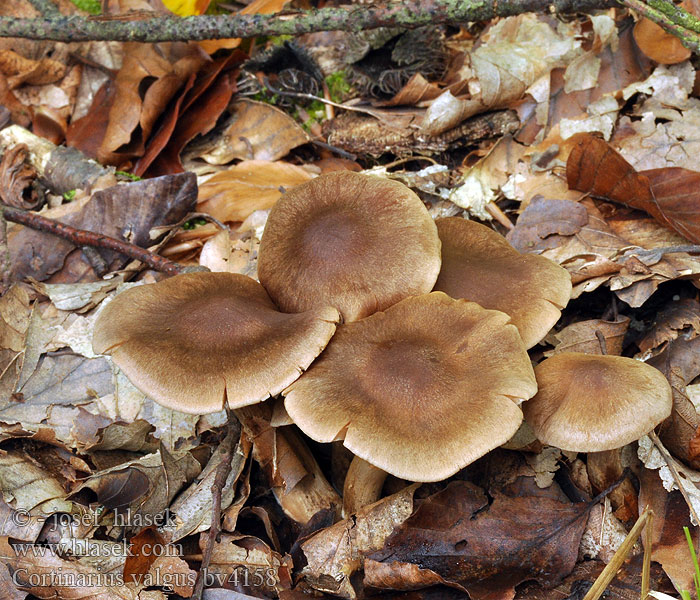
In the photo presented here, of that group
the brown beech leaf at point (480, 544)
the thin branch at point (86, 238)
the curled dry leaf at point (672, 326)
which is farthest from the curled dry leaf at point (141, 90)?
the curled dry leaf at point (672, 326)

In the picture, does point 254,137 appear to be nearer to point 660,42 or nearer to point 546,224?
point 546,224

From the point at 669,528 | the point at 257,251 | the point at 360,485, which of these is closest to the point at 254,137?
the point at 257,251

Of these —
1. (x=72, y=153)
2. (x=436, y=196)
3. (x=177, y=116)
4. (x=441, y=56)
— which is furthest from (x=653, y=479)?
(x=72, y=153)

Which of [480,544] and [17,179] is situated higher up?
[17,179]

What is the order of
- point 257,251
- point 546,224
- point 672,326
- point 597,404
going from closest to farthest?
point 597,404 → point 672,326 → point 546,224 → point 257,251

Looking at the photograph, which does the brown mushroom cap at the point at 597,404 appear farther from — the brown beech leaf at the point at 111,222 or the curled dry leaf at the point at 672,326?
the brown beech leaf at the point at 111,222

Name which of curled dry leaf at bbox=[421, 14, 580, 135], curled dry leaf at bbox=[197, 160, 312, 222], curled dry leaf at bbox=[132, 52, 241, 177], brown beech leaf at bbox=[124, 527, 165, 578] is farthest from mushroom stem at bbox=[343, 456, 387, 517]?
curled dry leaf at bbox=[132, 52, 241, 177]
